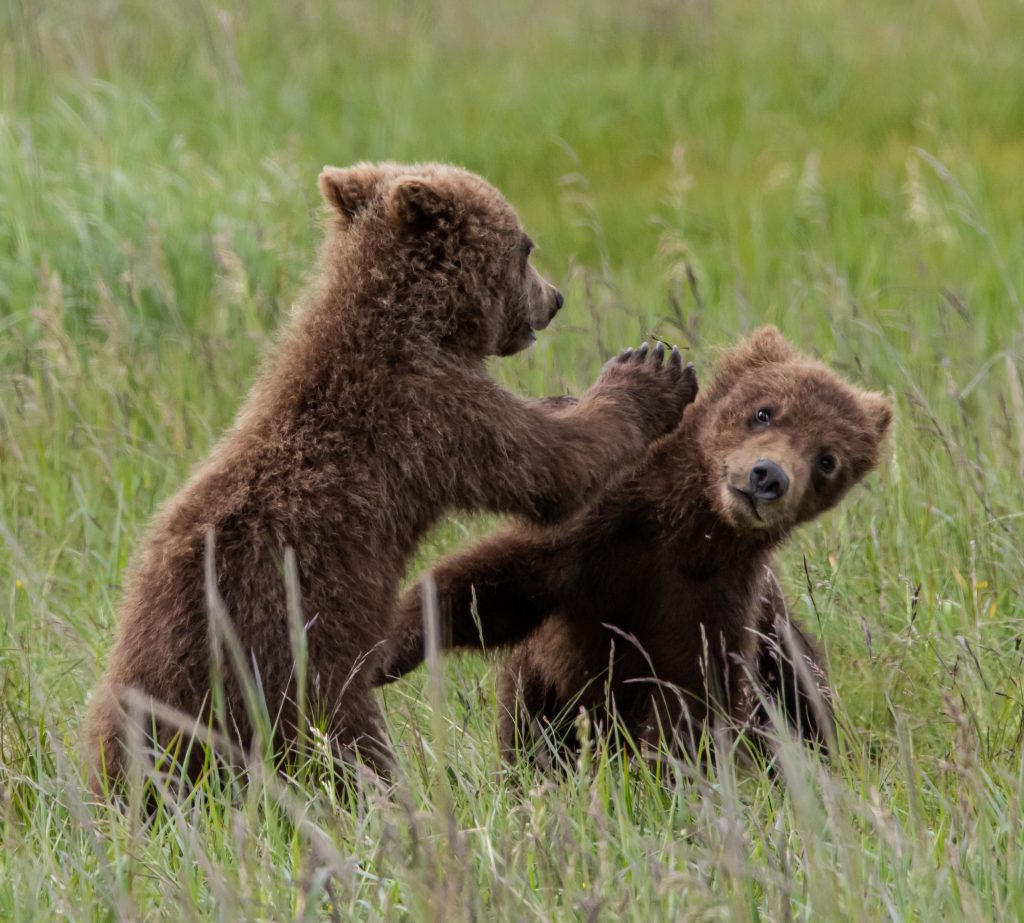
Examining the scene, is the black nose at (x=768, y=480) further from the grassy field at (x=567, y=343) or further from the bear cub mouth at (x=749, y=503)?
the grassy field at (x=567, y=343)

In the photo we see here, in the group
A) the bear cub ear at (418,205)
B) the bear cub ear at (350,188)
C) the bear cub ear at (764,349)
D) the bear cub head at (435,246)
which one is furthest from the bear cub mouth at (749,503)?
the bear cub ear at (350,188)

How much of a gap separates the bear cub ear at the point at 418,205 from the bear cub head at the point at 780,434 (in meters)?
1.04

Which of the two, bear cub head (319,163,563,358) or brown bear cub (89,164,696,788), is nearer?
brown bear cub (89,164,696,788)

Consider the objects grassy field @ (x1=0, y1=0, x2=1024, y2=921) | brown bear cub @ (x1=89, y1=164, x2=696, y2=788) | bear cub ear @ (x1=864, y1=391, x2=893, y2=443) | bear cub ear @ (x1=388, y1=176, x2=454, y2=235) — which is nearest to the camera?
grassy field @ (x1=0, y1=0, x2=1024, y2=921)

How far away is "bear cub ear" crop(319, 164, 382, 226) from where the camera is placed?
4555 mm

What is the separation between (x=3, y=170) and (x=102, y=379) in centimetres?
160

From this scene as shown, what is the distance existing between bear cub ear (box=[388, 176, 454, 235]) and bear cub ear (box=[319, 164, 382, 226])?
0.17m

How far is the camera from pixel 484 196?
15.2 ft

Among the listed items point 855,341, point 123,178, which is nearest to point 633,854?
point 855,341

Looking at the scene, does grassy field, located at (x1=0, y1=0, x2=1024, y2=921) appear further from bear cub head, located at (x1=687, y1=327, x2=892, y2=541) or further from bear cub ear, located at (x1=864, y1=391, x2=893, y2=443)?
bear cub head, located at (x1=687, y1=327, x2=892, y2=541)

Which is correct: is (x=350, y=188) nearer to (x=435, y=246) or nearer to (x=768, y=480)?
(x=435, y=246)

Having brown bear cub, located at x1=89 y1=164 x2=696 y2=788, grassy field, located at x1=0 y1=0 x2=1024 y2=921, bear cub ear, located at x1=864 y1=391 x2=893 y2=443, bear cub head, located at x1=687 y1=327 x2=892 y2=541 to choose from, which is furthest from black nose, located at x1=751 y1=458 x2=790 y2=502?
bear cub ear, located at x1=864 y1=391 x2=893 y2=443

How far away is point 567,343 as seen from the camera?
7.28m

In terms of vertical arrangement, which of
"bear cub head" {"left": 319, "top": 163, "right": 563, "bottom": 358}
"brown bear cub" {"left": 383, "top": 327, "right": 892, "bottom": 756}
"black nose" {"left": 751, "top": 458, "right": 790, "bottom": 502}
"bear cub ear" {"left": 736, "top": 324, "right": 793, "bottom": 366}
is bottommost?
"brown bear cub" {"left": 383, "top": 327, "right": 892, "bottom": 756}
